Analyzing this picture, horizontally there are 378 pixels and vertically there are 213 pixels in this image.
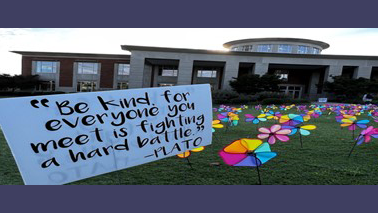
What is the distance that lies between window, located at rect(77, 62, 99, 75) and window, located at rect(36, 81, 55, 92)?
16.1ft

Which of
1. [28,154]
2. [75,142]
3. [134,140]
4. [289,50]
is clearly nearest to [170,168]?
[134,140]

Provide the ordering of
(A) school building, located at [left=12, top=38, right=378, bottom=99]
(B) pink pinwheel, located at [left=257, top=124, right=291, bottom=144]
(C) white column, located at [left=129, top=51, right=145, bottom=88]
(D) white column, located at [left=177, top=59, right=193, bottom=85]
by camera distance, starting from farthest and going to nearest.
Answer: (A) school building, located at [left=12, top=38, right=378, bottom=99] → (D) white column, located at [left=177, top=59, right=193, bottom=85] → (C) white column, located at [left=129, top=51, right=145, bottom=88] → (B) pink pinwheel, located at [left=257, top=124, right=291, bottom=144]

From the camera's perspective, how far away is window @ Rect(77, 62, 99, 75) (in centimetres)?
2688

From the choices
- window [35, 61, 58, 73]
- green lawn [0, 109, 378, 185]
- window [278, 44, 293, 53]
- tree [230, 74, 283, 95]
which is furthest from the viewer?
window [278, 44, 293, 53]

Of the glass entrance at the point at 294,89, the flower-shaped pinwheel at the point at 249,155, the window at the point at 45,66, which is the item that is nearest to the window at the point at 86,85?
the window at the point at 45,66

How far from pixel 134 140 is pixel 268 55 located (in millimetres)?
24433

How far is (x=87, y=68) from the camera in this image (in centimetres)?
2698

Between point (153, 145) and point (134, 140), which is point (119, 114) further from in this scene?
point (153, 145)

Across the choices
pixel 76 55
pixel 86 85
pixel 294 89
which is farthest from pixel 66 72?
pixel 294 89

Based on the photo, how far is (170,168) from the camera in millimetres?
2205

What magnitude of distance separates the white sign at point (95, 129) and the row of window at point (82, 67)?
27455mm

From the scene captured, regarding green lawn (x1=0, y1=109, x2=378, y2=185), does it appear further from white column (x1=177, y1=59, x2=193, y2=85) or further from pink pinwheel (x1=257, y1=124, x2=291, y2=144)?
white column (x1=177, y1=59, x2=193, y2=85)

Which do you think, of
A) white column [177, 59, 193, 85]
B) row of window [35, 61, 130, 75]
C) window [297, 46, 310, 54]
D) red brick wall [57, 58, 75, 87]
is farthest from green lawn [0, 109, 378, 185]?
window [297, 46, 310, 54]

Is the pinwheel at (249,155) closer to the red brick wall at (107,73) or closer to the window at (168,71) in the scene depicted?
the window at (168,71)
